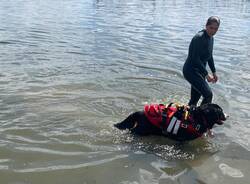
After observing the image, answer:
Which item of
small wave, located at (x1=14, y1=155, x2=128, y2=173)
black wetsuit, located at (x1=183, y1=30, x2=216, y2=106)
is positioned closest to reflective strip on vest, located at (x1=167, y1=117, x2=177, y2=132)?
small wave, located at (x1=14, y1=155, x2=128, y2=173)

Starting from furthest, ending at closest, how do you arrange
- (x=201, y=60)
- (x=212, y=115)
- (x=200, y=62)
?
(x=201, y=60) < (x=200, y=62) < (x=212, y=115)

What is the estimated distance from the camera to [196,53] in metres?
8.60

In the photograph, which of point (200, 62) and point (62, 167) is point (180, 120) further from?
point (62, 167)

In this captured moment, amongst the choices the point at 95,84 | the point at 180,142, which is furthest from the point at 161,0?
the point at 180,142

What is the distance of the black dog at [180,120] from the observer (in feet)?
24.4

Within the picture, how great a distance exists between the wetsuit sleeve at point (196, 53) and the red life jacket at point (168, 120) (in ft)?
5.09

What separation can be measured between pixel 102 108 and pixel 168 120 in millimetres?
2700

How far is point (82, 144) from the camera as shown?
302 inches

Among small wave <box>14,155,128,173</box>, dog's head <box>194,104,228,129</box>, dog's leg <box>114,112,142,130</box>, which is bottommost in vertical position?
small wave <box>14,155,128,173</box>

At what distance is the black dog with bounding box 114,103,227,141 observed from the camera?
7426 millimetres

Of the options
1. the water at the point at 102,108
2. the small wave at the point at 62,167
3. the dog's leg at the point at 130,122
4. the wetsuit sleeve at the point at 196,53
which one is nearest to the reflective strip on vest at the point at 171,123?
the water at the point at 102,108

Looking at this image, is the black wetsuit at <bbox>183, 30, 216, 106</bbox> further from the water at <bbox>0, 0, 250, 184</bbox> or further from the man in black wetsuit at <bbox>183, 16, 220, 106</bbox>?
the water at <bbox>0, 0, 250, 184</bbox>

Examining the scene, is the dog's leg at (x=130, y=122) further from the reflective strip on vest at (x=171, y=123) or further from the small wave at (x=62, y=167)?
the small wave at (x=62, y=167)

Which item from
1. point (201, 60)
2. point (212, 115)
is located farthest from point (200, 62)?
point (212, 115)
